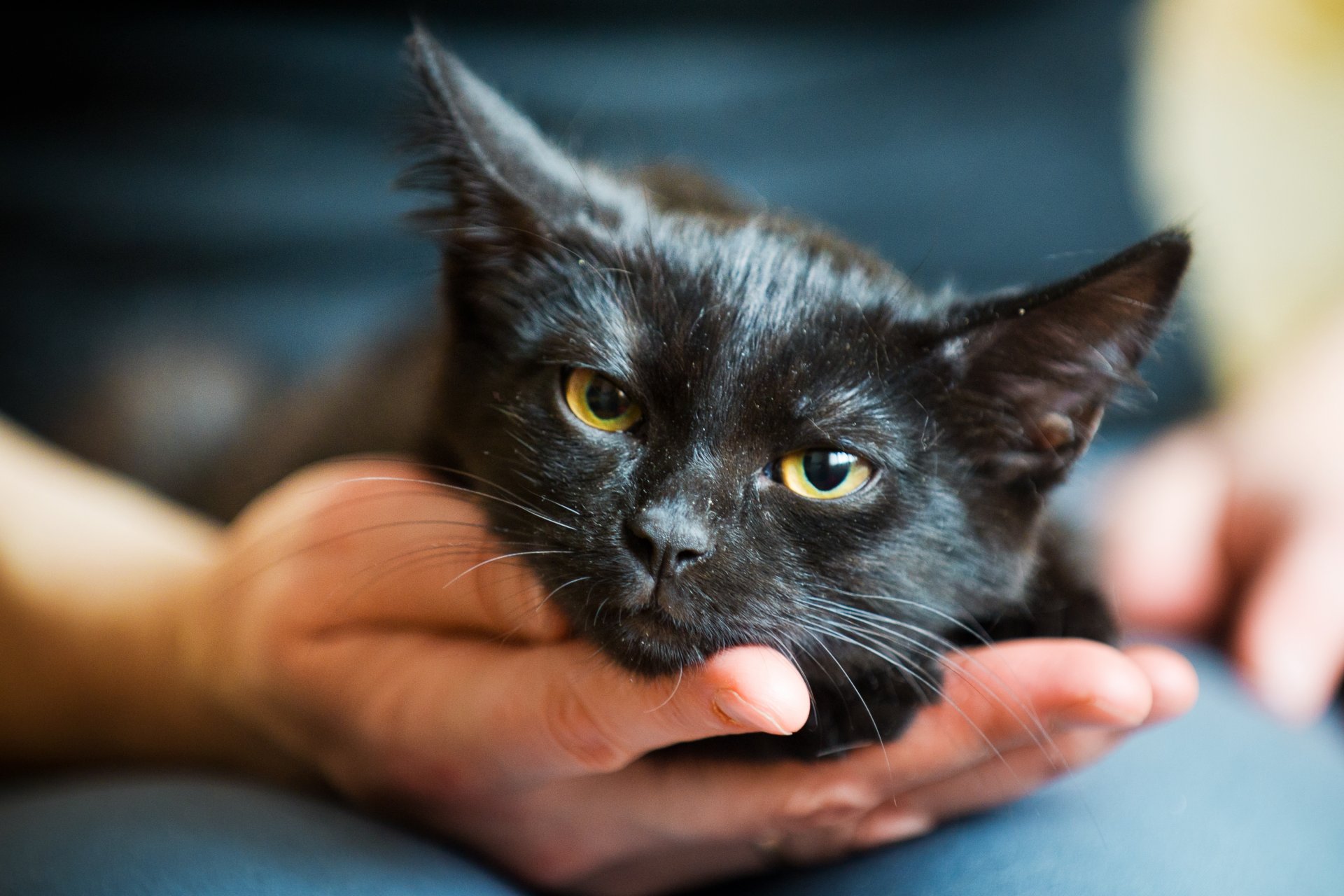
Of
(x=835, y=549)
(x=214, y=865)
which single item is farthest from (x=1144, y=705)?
(x=214, y=865)

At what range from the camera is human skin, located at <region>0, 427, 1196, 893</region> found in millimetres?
1026

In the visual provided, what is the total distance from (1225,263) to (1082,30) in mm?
1136

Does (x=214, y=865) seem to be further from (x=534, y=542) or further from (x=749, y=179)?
(x=749, y=179)

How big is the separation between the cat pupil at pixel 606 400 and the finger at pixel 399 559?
0.17 m

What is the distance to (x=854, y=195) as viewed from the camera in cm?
256

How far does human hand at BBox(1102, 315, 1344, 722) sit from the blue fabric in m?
0.18

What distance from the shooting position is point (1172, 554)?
5.77 feet

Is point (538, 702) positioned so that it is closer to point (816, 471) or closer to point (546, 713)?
point (546, 713)

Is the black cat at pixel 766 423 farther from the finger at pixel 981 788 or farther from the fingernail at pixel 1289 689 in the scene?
the fingernail at pixel 1289 689

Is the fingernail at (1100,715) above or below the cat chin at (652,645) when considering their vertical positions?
above

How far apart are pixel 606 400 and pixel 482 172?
313 millimetres

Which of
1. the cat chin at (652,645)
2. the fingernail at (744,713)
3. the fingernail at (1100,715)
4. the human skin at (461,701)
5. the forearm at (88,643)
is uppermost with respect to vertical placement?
the fingernail at (1100,715)

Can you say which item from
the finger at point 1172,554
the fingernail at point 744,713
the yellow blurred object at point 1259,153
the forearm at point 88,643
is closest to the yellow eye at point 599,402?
the fingernail at point 744,713

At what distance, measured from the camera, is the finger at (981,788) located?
113 centimetres
